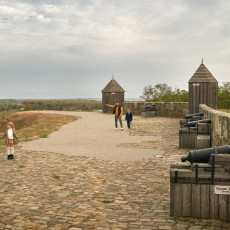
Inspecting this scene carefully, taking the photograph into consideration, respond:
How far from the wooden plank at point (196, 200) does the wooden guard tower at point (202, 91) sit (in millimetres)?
18166

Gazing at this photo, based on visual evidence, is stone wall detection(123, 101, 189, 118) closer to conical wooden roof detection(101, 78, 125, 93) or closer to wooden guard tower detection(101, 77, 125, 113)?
wooden guard tower detection(101, 77, 125, 113)

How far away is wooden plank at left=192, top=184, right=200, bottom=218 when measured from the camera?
5.48 metres

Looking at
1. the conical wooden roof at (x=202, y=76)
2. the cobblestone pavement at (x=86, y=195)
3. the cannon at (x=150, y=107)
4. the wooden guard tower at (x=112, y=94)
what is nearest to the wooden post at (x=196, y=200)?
the cobblestone pavement at (x=86, y=195)

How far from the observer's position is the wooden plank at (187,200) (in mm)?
5519

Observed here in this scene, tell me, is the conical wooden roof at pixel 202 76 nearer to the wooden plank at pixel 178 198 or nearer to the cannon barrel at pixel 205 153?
the cannon barrel at pixel 205 153

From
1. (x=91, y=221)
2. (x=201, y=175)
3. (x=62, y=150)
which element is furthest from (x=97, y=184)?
(x=62, y=150)

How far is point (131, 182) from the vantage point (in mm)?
7949

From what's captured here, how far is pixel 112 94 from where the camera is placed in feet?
124

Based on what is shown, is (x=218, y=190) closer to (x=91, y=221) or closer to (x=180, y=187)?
(x=180, y=187)

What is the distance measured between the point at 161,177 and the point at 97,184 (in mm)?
1602

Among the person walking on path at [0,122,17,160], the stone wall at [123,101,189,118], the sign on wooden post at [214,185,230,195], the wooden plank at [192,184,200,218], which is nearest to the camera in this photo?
the sign on wooden post at [214,185,230,195]

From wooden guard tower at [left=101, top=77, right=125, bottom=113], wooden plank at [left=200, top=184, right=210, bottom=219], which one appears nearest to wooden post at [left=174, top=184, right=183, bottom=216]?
wooden plank at [left=200, top=184, right=210, bottom=219]

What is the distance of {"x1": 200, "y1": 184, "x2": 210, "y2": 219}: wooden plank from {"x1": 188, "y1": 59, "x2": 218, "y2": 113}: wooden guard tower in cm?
1816

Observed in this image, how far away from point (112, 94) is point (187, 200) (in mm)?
32436
